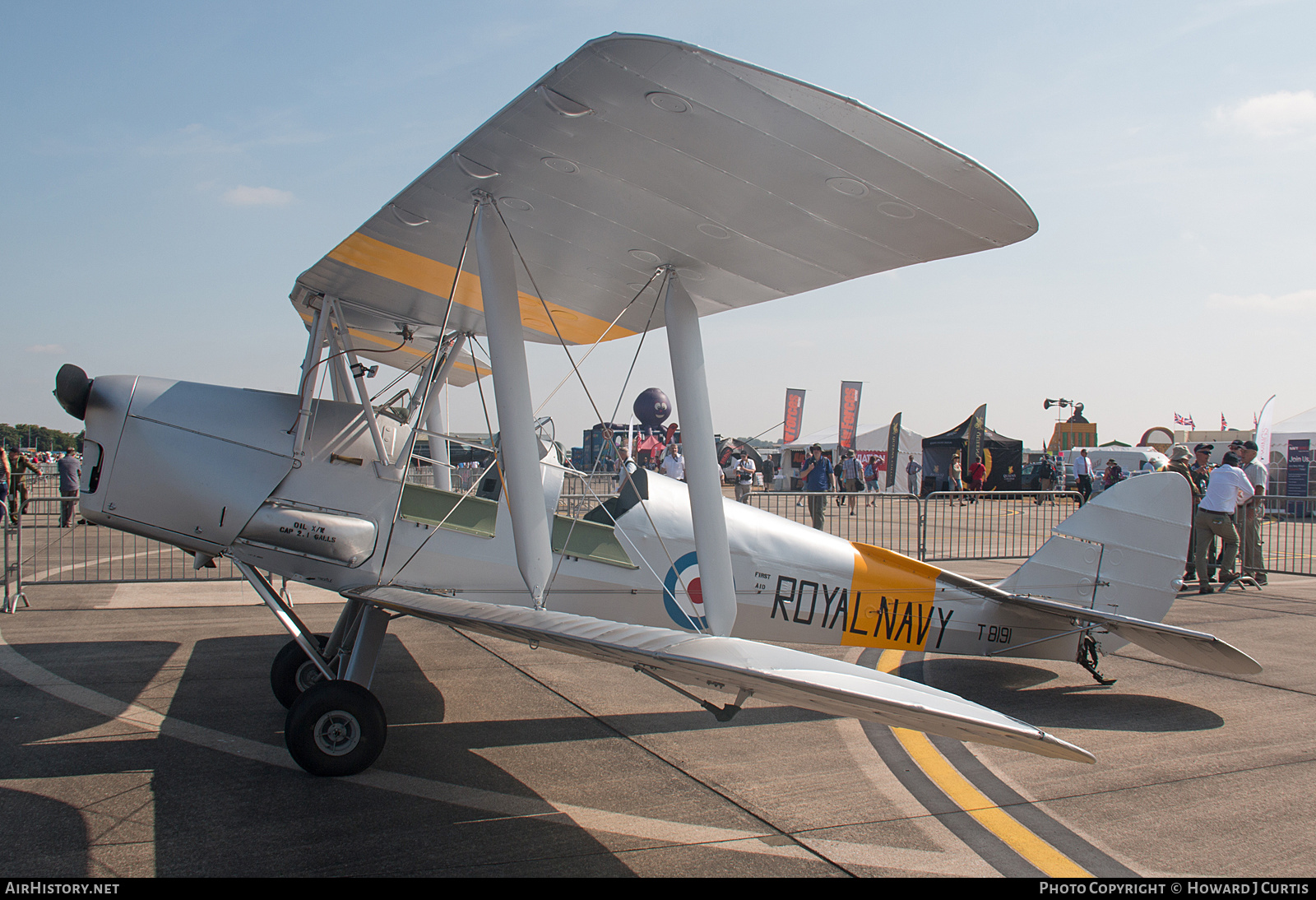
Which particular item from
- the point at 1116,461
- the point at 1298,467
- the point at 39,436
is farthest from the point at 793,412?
the point at 39,436

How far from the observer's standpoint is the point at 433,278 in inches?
191

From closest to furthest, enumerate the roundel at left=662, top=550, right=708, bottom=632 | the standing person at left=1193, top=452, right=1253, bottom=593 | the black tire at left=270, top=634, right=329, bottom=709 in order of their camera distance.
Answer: the roundel at left=662, top=550, right=708, bottom=632, the black tire at left=270, top=634, right=329, bottom=709, the standing person at left=1193, top=452, right=1253, bottom=593

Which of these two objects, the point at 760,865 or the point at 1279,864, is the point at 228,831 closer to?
the point at 760,865

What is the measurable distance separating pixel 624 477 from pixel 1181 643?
322cm

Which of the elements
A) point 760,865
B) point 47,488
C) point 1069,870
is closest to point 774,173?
point 760,865

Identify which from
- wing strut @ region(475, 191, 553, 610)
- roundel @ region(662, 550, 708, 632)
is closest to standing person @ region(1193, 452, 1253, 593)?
roundel @ region(662, 550, 708, 632)

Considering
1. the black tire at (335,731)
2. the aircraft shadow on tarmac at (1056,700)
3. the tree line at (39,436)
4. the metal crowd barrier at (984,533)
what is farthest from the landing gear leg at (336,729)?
the tree line at (39,436)

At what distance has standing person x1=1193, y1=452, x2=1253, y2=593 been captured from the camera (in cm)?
974

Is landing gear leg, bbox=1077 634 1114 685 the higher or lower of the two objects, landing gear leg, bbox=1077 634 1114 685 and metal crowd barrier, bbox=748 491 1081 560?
the lower

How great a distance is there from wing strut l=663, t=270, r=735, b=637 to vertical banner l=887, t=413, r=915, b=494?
28672 mm

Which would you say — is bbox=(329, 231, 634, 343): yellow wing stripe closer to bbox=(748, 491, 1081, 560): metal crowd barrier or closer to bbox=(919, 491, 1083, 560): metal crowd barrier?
bbox=(748, 491, 1081, 560): metal crowd barrier

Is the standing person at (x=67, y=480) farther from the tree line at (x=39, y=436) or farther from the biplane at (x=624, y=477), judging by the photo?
the tree line at (x=39, y=436)

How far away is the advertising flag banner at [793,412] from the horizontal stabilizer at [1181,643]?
29238 millimetres

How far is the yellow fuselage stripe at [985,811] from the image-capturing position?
9.90 feet
